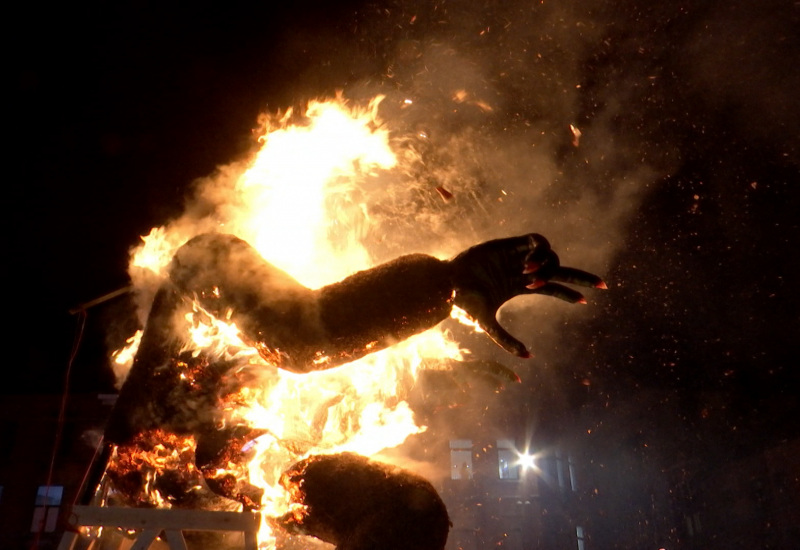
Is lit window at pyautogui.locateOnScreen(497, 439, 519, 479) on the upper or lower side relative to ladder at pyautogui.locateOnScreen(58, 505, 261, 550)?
upper

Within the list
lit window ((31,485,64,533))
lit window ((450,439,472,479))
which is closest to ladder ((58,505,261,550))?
lit window ((31,485,64,533))

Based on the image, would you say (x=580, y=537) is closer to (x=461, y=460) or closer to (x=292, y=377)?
(x=461, y=460)

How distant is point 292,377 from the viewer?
12.6 ft

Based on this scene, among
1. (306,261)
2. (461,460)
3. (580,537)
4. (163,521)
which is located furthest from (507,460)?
(163,521)

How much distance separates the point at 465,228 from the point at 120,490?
17.8 ft

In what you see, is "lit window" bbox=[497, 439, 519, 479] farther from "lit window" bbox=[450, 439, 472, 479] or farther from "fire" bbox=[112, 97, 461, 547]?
"fire" bbox=[112, 97, 461, 547]

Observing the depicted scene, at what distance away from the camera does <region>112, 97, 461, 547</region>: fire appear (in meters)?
3.69

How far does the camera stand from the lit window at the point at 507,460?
4181cm

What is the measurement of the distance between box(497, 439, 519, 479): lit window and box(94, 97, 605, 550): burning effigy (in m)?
40.6

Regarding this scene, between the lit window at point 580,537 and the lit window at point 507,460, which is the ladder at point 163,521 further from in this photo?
the lit window at point 507,460

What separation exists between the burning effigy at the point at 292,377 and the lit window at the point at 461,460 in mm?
41628

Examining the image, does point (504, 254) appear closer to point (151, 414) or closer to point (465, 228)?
point (151, 414)

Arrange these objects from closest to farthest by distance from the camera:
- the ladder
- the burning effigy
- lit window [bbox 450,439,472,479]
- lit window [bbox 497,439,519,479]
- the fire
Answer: the burning effigy → the ladder → the fire → lit window [bbox 497,439,519,479] → lit window [bbox 450,439,472,479]

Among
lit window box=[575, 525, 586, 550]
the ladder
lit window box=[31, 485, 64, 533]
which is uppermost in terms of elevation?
lit window box=[31, 485, 64, 533]
